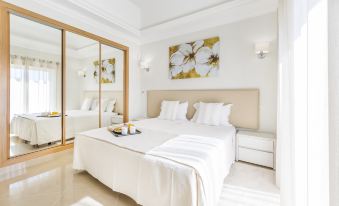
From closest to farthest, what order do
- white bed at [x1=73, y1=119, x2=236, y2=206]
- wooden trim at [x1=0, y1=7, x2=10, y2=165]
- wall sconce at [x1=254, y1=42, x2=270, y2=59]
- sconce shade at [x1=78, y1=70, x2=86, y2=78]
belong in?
white bed at [x1=73, y1=119, x2=236, y2=206] < wooden trim at [x1=0, y1=7, x2=10, y2=165] < wall sconce at [x1=254, y1=42, x2=270, y2=59] < sconce shade at [x1=78, y1=70, x2=86, y2=78]

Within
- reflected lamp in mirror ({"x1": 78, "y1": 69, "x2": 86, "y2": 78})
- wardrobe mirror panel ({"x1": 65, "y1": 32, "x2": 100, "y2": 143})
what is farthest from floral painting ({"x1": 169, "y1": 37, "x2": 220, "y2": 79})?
reflected lamp in mirror ({"x1": 78, "y1": 69, "x2": 86, "y2": 78})

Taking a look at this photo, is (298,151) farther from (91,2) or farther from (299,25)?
(91,2)

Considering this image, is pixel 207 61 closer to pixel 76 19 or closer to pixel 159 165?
pixel 159 165

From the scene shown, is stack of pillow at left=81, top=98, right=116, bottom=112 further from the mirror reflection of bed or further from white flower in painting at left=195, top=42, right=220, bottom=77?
white flower in painting at left=195, top=42, right=220, bottom=77

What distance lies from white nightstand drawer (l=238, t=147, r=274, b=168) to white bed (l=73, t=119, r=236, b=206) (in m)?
0.93

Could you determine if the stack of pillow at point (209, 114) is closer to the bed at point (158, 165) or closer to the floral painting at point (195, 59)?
the floral painting at point (195, 59)

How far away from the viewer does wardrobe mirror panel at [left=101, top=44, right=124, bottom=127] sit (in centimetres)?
364

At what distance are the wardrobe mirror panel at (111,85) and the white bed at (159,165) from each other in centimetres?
159

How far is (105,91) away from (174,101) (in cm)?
168

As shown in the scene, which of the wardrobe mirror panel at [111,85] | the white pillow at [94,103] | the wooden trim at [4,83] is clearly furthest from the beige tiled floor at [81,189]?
the wardrobe mirror panel at [111,85]

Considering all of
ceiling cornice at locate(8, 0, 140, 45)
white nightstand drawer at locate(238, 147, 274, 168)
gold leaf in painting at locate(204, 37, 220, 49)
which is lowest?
white nightstand drawer at locate(238, 147, 274, 168)

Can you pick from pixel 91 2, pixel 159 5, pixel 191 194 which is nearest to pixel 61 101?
pixel 91 2

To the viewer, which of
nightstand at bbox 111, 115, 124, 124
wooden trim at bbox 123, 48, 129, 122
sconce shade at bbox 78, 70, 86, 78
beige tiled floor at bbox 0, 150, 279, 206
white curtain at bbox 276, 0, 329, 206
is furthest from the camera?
wooden trim at bbox 123, 48, 129, 122

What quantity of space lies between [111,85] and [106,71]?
0.35 meters
